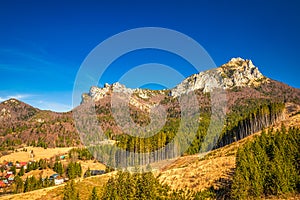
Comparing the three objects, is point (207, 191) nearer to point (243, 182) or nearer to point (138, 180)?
point (243, 182)

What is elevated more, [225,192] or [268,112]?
[268,112]

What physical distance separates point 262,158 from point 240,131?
3019 inches

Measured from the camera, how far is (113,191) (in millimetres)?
39031

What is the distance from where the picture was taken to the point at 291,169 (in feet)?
126

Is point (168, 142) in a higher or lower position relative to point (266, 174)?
higher

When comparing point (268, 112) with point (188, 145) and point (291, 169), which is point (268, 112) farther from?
point (291, 169)

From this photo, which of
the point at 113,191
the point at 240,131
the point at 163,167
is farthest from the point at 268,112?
the point at 113,191

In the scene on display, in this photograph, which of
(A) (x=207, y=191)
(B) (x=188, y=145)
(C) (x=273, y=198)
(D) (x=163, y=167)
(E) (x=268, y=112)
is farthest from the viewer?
(B) (x=188, y=145)

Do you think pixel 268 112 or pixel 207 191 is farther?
pixel 268 112

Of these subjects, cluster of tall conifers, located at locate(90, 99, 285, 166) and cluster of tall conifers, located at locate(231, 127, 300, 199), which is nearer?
cluster of tall conifers, located at locate(231, 127, 300, 199)

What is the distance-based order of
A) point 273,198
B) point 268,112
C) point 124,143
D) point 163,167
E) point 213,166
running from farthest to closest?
point 268,112, point 124,143, point 163,167, point 213,166, point 273,198

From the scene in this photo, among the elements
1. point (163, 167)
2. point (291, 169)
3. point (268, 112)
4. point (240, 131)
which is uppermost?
point (268, 112)

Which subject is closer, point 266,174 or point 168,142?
point 266,174

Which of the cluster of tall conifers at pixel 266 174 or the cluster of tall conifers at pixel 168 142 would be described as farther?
the cluster of tall conifers at pixel 168 142
